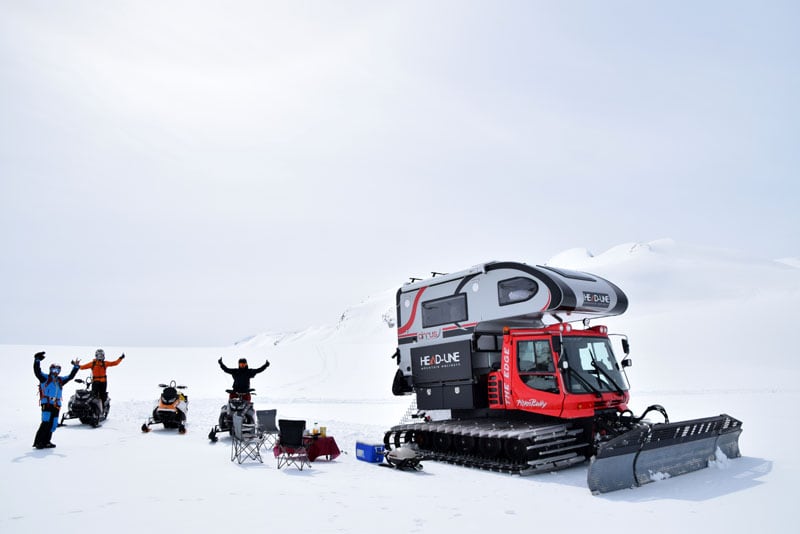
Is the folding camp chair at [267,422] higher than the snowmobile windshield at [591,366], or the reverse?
the snowmobile windshield at [591,366]

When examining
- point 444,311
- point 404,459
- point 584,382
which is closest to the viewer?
point 404,459

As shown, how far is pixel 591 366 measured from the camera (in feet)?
36.0

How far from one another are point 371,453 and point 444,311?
134 inches

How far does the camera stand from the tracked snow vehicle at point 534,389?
31.9ft

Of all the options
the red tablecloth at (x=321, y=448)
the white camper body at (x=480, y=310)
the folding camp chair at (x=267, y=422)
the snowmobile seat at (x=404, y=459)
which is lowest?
the snowmobile seat at (x=404, y=459)

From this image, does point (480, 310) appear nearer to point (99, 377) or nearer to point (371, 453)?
point (371, 453)

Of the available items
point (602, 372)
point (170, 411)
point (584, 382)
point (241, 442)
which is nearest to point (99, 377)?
point (170, 411)

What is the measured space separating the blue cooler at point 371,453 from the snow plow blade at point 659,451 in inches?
163

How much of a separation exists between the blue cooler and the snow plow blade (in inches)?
163

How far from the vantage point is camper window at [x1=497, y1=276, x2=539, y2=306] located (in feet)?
36.1

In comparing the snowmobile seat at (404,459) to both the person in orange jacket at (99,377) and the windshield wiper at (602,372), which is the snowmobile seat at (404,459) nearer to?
the windshield wiper at (602,372)

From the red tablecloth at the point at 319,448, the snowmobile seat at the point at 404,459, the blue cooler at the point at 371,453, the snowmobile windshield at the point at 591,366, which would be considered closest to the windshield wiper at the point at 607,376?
the snowmobile windshield at the point at 591,366

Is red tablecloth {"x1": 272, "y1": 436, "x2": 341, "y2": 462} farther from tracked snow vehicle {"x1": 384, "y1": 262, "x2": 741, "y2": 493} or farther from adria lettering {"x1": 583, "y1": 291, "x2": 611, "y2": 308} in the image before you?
adria lettering {"x1": 583, "y1": 291, "x2": 611, "y2": 308}

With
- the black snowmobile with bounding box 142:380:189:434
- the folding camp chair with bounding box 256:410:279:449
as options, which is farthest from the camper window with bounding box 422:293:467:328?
the black snowmobile with bounding box 142:380:189:434
